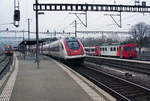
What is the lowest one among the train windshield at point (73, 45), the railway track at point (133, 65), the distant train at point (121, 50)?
the railway track at point (133, 65)

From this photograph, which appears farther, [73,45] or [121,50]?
[121,50]

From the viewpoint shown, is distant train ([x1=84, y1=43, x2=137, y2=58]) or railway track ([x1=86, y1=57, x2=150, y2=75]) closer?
railway track ([x1=86, y1=57, x2=150, y2=75])

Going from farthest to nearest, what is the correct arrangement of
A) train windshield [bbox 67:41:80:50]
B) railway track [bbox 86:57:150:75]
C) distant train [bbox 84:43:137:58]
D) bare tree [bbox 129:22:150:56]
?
bare tree [bbox 129:22:150:56] → distant train [bbox 84:43:137:58] → train windshield [bbox 67:41:80:50] → railway track [bbox 86:57:150:75]

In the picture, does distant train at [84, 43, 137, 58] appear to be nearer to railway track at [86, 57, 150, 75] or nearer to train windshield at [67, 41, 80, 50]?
railway track at [86, 57, 150, 75]

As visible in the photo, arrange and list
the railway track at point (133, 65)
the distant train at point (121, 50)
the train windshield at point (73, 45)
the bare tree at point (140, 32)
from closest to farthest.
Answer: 1. the railway track at point (133, 65)
2. the train windshield at point (73, 45)
3. the distant train at point (121, 50)
4. the bare tree at point (140, 32)

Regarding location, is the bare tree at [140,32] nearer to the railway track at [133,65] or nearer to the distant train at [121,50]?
the distant train at [121,50]

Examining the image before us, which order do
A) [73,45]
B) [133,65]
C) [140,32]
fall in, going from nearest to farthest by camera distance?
[73,45], [133,65], [140,32]

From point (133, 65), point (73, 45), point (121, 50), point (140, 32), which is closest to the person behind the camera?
point (73, 45)

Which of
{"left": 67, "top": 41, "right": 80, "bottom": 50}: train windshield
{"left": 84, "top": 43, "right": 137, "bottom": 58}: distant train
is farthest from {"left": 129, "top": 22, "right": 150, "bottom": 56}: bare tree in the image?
{"left": 67, "top": 41, "right": 80, "bottom": 50}: train windshield

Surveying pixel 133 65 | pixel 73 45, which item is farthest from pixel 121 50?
pixel 73 45

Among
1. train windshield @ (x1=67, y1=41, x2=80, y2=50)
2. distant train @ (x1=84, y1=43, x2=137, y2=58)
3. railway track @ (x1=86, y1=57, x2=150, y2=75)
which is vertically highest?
train windshield @ (x1=67, y1=41, x2=80, y2=50)

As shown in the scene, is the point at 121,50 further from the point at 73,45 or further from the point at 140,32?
the point at 140,32

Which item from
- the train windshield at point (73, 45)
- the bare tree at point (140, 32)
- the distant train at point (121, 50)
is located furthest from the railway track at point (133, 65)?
the bare tree at point (140, 32)

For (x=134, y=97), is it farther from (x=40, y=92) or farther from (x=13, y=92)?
(x=13, y=92)
